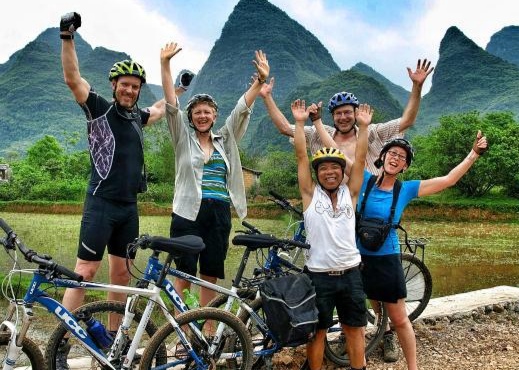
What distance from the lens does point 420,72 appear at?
3.96m

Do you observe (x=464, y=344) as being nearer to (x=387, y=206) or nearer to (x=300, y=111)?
(x=387, y=206)

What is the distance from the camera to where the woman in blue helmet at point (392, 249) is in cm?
336

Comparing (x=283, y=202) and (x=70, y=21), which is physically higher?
(x=70, y=21)

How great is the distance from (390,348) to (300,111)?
2.31m

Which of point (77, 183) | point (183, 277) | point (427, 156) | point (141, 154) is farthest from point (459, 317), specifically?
point (427, 156)

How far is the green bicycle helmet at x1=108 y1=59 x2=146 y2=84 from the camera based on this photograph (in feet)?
10.8

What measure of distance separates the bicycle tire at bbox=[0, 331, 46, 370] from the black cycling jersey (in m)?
1.05

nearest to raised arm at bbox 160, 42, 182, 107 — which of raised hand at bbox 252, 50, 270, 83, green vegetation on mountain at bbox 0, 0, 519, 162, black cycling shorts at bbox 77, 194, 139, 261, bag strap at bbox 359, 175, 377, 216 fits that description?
raised hand at bbox 252, 50, 270, 83

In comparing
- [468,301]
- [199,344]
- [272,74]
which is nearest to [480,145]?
[199,344]

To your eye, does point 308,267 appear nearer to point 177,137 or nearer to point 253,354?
point 253,354

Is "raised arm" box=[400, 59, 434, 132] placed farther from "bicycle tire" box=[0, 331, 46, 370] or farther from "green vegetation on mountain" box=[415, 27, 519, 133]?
"green vegetation on mountain" box=[415, 27, 519, 133]

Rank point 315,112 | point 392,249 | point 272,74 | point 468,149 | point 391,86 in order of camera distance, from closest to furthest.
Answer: point 392,249
point 315,112
point 468,149
point 272,74
point 391,86

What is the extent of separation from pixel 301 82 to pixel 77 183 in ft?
387

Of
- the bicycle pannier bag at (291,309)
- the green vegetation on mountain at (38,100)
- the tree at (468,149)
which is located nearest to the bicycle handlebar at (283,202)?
the bicycle pannier bag at (291,309)
